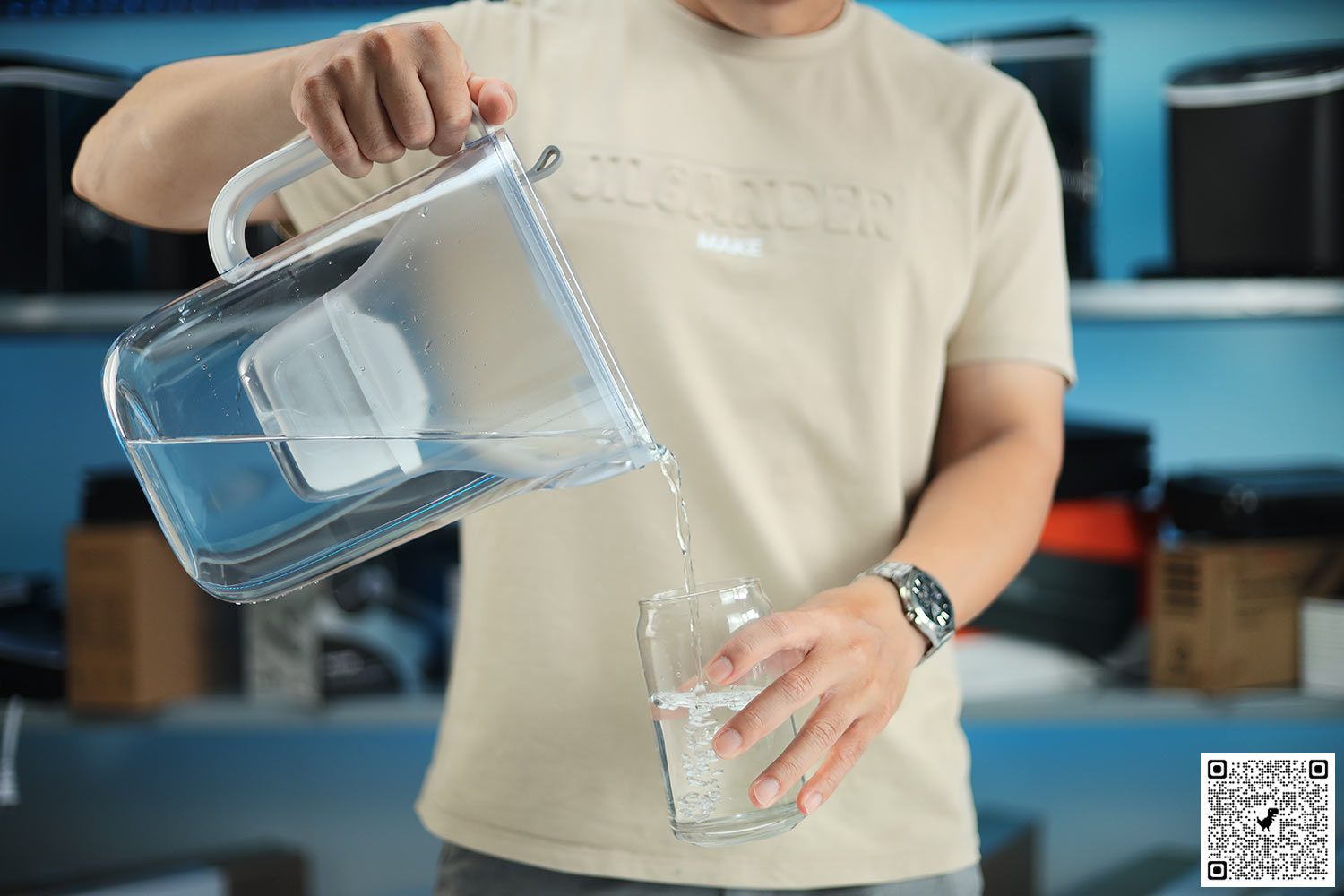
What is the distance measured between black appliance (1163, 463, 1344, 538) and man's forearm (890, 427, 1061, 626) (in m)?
0.80

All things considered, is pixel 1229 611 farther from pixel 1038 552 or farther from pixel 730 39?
pixel 730 39

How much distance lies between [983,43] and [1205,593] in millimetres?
830

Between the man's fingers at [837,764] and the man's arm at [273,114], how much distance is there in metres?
0.43

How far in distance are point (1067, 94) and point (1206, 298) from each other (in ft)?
1.14

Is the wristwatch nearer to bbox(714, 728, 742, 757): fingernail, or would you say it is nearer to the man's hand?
the man's hand

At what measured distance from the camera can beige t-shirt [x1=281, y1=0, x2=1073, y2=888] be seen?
3.11 feet

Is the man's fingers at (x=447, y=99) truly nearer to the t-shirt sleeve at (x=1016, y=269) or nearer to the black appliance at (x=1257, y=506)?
the t-shirt sleeve at (x=1016, y=269)

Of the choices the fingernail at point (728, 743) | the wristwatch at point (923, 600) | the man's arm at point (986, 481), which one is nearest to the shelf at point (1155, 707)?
the man's arm at point (986, 481)

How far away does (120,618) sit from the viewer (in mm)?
1774

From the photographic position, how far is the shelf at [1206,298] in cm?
168

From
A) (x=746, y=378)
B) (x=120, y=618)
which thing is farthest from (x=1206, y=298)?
(x=120, y=618)

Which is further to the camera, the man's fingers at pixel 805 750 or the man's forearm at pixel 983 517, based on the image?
the man's forearm at pixel 983 517

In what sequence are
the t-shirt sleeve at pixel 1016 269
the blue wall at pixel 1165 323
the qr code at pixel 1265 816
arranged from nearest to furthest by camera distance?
the t-shirt sleeve at pixel 1016 269, the qr code at pixel 1265 816, the blue wall at pixel 1165 323

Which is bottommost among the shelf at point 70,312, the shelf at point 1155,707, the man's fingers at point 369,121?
the shelf at point 1155,707
